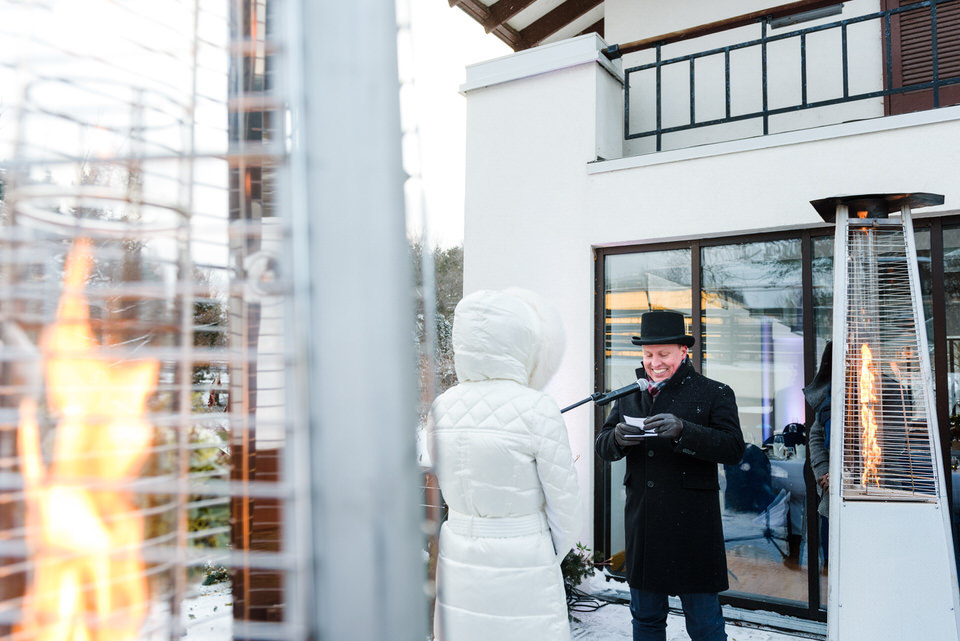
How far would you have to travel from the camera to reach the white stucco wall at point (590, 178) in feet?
12.3

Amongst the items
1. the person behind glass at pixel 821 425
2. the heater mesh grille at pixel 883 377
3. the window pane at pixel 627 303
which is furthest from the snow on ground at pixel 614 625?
the heater mesh grille at pixel 883 377

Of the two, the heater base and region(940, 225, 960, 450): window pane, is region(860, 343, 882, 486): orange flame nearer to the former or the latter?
the heater base

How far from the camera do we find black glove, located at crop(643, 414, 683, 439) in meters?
2.79

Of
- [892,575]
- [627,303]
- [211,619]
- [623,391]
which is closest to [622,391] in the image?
[623,391]

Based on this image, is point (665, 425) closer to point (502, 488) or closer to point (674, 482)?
point (674, 482)

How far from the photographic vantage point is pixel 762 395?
14.0 ft

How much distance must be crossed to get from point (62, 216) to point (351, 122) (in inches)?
15.7

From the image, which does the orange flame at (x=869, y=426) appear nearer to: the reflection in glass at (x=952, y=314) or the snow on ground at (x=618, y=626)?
the reflection in glass at (x=952, y=314)

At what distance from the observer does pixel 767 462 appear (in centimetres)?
421

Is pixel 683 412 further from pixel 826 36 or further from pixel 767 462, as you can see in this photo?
pixel 826 36

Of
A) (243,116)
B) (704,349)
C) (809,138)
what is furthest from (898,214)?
(243,116)

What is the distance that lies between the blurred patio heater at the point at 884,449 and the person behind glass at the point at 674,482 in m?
0.50

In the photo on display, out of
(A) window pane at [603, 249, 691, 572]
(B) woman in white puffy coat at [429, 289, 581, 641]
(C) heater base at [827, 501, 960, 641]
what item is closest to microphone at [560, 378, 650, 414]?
(B) woman in white puffy coat at [429, 289, 581, 641]

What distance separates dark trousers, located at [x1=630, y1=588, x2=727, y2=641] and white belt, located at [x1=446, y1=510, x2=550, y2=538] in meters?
0.87
